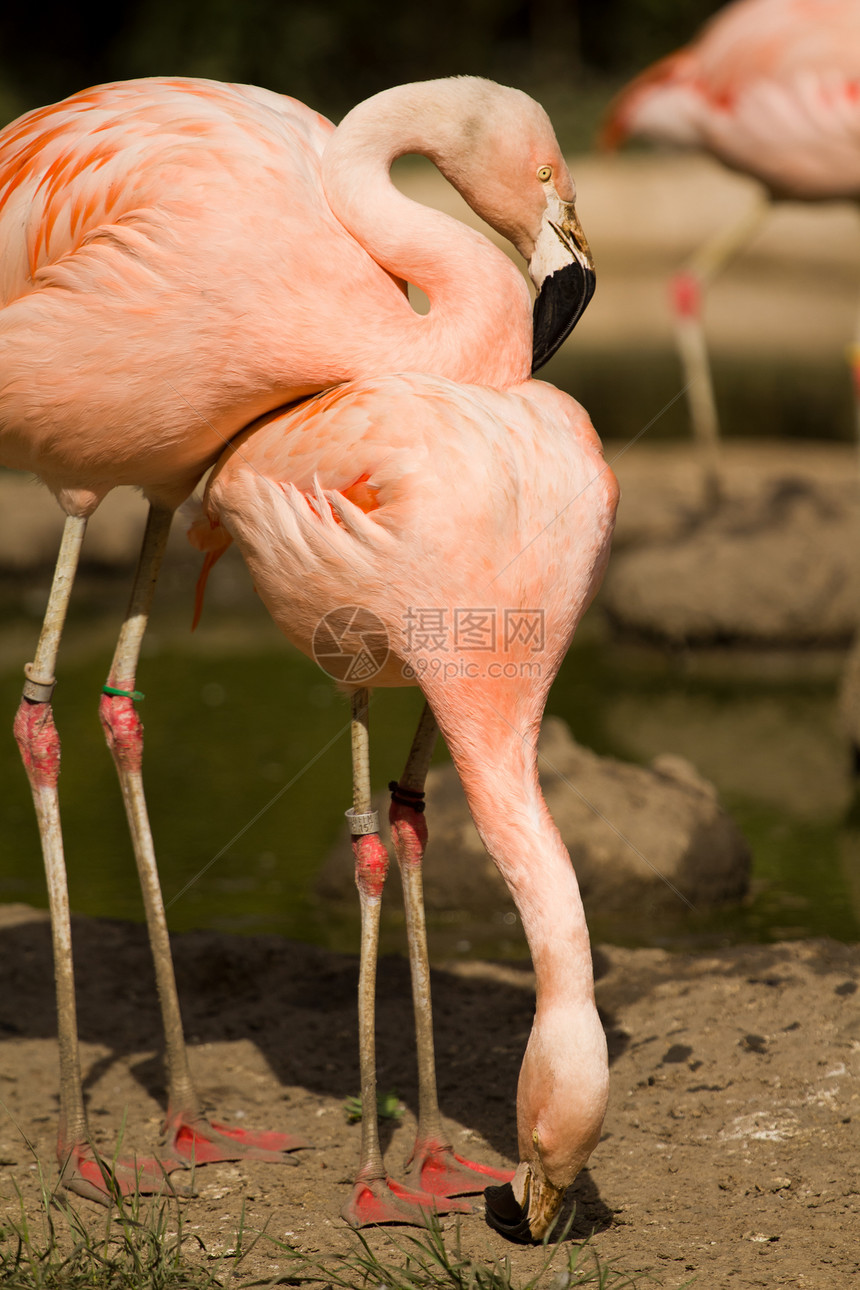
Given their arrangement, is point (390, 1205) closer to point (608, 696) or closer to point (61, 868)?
point (61, 868)

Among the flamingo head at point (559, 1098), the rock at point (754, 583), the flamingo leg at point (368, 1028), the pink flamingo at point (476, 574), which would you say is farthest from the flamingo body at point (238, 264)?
the rock at point (754, 583)

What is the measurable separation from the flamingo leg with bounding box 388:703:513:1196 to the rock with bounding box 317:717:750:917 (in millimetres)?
1521

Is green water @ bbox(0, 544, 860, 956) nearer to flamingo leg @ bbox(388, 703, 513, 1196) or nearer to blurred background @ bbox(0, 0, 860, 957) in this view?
blurred background @ bbox(0, 0, 860, 957)

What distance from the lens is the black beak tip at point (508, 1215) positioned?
281 cm

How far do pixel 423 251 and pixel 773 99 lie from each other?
5125mm

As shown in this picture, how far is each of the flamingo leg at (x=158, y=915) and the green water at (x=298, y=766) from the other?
4.27ft

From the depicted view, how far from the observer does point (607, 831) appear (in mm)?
4895

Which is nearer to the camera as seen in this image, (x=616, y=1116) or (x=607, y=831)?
(x=616, y=1116)

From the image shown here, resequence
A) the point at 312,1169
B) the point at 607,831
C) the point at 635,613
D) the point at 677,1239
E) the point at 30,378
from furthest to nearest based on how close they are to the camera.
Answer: the point at 635,613
the point at 607,831
the point at 312,1169
the point at 30,378
the point at 677,1239

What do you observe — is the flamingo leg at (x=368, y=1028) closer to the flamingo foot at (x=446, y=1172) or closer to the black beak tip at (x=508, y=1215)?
the flamingo foot at (x=446, y=1172)

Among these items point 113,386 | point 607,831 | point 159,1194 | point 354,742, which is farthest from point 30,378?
point 607,831

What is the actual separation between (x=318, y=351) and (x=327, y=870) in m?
2.41

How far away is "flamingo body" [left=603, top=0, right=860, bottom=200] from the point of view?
732 centimetres

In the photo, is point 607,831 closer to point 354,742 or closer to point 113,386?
point 354,742
